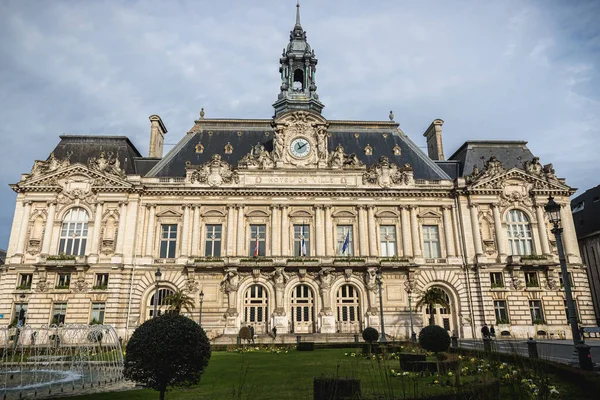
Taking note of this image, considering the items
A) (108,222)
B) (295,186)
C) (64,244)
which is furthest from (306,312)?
(64,244)

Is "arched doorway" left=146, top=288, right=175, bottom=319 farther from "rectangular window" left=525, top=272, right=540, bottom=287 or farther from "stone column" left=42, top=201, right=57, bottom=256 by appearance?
"rectangular window" left=525, top=272, right=540, bottom=287

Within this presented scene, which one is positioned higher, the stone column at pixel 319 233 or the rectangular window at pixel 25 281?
the stone column at pixel 319 233

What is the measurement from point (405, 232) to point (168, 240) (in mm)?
23008

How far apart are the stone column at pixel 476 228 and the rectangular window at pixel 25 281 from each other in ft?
136

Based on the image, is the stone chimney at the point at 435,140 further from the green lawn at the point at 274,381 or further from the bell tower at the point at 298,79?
the green lawn at the point at 274,381

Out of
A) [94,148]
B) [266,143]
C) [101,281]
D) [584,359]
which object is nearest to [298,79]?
[266,143]

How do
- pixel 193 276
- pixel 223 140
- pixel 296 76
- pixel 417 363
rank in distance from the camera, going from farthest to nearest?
1. pixel 296 76
2. pixel 223 140
3. pixel 193 276
4. pixel 417 363

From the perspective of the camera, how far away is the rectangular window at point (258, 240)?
1696 inches

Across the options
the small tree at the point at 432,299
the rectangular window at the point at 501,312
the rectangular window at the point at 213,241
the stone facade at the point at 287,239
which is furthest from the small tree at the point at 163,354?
the rectangular window at the point at 501,312

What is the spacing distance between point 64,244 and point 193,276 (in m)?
12.6

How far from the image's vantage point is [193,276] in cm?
→ 4125

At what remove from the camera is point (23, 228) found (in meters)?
41.7

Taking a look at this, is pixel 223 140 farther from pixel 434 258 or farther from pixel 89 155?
pixel 434 258

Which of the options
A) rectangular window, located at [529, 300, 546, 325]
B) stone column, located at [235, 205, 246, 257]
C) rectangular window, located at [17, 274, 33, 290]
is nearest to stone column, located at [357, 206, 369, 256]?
stone column, located at [235, 205, 246, 257]
